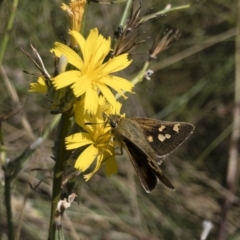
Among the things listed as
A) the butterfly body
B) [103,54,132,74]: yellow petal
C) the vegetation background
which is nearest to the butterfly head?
the butterfly body

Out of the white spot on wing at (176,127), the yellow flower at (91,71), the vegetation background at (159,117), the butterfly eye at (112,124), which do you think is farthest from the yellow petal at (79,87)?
the vegetation background at (159,117)

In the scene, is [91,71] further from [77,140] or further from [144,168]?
[144,168]

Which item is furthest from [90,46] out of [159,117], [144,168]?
Result: [159,117]

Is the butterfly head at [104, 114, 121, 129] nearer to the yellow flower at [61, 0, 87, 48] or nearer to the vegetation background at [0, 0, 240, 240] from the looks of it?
the yellow flower at [61, 0, 87, 48]

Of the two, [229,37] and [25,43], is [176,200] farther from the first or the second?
[25,43]

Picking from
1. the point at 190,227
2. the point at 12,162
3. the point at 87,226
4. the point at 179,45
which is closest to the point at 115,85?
the point at 12,162

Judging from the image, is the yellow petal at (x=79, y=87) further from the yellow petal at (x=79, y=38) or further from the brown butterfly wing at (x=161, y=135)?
the brown butterfly wing at (x=161, y=135)

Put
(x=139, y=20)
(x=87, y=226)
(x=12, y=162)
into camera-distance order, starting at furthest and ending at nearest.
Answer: (x=87, y=226)
(x=12, y=162)
(x=139, y=20)
